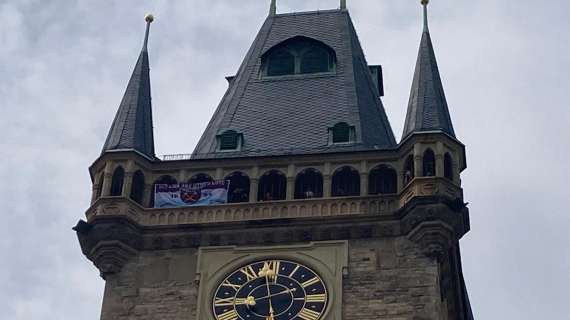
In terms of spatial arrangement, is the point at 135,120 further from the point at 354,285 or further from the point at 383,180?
the point at 354,285

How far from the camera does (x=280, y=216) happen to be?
1382 inches

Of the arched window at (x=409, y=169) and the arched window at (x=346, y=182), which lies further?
the arched window at (x=346, y=182)

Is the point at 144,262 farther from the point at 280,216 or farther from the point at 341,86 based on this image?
the point at 341,86

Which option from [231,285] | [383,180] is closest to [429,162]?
[383,180]

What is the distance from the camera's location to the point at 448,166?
35469mm

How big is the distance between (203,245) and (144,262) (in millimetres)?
1182

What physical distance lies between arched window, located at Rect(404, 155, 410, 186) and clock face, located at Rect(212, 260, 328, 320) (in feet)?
9.16

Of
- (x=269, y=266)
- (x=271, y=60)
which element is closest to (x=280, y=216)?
(x=269, y=266)

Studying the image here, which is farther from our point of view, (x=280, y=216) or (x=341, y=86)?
(x=341, y=86)

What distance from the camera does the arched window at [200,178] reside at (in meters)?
36.3

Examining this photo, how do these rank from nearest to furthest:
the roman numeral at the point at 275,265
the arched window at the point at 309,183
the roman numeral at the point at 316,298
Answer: the roman numeral at the point at 316,298 → the roman numeral at the point at 275,265 → the arched window at the point at 309,183

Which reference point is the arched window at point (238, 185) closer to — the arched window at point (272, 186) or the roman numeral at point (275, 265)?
the arched window at point (272, 186)

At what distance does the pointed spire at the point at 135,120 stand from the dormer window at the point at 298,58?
3.28m

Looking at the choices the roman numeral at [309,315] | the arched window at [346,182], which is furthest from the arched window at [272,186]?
the roman numeral at [309,315]
